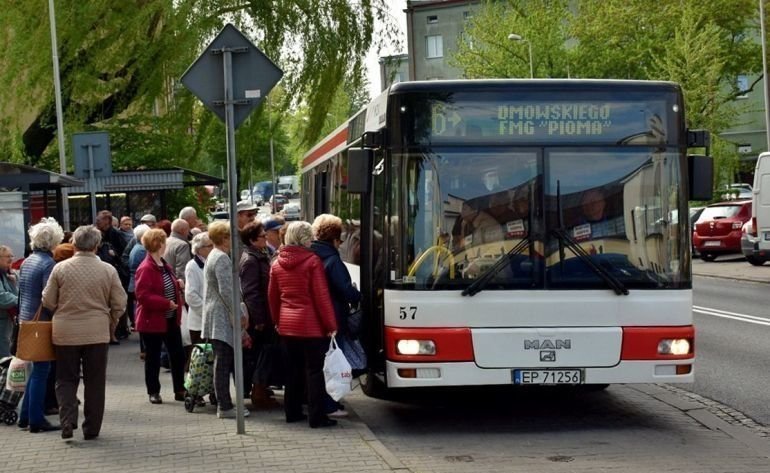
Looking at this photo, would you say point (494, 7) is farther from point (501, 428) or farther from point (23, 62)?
point (501, 428)

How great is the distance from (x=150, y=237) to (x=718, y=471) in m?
5.37

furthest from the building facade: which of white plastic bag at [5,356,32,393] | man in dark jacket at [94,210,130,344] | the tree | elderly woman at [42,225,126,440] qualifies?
elderly woman at [42,225,126,440]

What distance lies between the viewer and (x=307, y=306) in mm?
10180

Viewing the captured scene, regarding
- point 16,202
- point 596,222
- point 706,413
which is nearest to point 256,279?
point 596,222

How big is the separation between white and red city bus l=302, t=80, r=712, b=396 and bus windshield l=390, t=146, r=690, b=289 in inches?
0.4

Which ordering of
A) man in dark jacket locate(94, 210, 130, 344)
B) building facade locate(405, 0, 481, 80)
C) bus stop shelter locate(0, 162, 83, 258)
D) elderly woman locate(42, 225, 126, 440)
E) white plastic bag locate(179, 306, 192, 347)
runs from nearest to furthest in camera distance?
elderly woman locate(42, 225, 126, 440) → white plastic bag locate(179, 306, 192, 347) → bus stop shelter locate(0, 162, 83, 258) → man in dark jacket locate(94, 210, 130, 344) → building facade locate(405, 0, 481, 80)

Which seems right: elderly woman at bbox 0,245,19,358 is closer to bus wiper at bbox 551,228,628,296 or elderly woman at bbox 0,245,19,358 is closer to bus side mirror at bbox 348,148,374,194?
bus side mirror at bbox 348,148,374,194

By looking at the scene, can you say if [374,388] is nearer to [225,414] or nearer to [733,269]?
[225,414]

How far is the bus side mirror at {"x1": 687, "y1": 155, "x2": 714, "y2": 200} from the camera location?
33.5 ft

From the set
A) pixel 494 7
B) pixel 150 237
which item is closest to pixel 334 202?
pixel 150 237

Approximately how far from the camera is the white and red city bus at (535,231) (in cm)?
1002

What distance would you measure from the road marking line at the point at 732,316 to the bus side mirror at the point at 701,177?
8.66m

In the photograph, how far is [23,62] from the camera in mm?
27422

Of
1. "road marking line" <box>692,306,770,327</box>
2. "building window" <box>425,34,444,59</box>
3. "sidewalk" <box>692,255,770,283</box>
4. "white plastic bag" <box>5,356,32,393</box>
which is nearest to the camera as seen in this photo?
"white plastic bag" <box>5,356,32,393</box>
